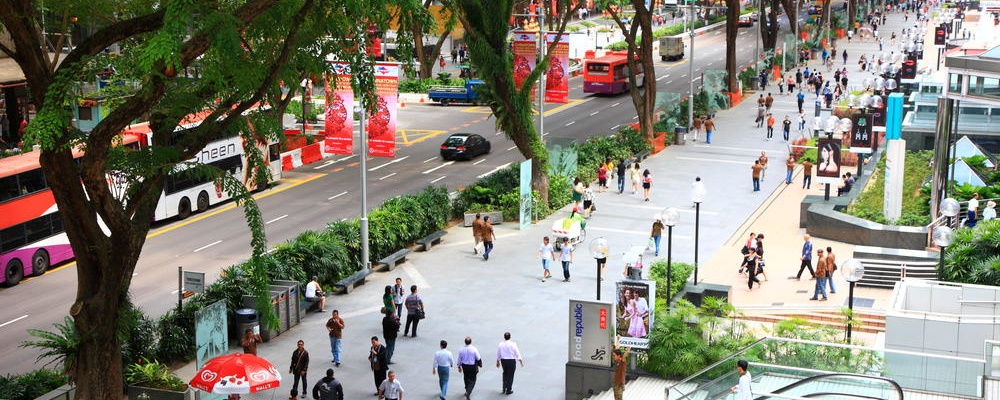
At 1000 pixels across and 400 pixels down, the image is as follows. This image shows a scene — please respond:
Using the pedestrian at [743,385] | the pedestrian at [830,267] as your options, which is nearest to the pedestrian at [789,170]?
the pedestrian at [830,267]

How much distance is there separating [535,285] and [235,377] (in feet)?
43.1

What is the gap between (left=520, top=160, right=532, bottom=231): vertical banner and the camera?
127 feet

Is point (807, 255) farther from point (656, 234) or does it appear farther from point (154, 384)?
point (154, 384)

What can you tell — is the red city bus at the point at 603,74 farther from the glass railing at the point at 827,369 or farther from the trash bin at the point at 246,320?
the glass railing at the point at 827,369

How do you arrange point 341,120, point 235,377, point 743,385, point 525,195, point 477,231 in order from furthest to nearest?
point 525,195 → point 477,231 → point 341,120 → point 235,377 → point 743,385

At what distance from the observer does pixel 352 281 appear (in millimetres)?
32219

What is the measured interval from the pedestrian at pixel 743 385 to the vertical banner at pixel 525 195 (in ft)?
Result: 65.1

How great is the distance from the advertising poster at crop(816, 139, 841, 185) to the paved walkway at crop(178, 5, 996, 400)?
6.60 feet

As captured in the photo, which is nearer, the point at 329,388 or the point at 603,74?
the point at 329,388

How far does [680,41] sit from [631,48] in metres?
39.8

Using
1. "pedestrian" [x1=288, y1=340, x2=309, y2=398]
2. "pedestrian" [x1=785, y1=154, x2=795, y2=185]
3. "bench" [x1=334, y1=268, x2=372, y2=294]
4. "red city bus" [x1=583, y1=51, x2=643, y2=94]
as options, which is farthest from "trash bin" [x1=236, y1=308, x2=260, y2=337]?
"red city bus" [x1=583, y1=51, x2=643, y2=94]

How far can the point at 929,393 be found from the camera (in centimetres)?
2016

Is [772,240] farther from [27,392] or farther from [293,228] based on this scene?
[27,392]

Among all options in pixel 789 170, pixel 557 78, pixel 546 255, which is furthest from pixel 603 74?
pixel 546 255
